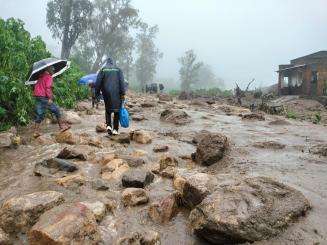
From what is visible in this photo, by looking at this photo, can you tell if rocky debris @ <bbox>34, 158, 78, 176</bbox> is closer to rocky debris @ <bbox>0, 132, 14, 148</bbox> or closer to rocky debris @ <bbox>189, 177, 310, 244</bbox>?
rocky debris @ <bbox>0, 132, 14, 148</bbox>

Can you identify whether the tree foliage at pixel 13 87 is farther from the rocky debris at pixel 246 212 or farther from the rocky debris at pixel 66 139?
the rocky debris at pixel 246 212

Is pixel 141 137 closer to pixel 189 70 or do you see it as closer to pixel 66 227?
pixel 66 227

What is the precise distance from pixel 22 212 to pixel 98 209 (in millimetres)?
686

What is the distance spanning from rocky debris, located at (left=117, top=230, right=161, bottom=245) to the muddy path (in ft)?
0.46

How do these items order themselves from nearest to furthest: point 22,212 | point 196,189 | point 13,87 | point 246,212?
point 246,212 → point 22,212 → point 196,189 → point 13,87

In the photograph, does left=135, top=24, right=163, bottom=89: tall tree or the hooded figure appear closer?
the hooded figure

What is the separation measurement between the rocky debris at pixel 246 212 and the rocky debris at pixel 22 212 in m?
1.40

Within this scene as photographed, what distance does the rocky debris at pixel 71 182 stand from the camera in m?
4.61

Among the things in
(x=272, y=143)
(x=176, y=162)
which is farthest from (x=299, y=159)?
(x=176, y=162)

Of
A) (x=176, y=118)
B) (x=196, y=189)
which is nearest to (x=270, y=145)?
(x=196, y=189)

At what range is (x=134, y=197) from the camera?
164 inches

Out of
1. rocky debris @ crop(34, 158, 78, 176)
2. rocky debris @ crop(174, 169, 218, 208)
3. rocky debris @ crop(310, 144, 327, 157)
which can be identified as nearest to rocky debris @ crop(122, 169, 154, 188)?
rocky debris @ crop(174, 169, 218, 208)

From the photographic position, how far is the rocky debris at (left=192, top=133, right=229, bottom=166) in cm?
591

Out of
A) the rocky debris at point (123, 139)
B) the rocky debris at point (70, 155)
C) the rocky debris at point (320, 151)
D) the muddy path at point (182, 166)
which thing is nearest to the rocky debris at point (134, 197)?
the muddy path at point (182, 166)
